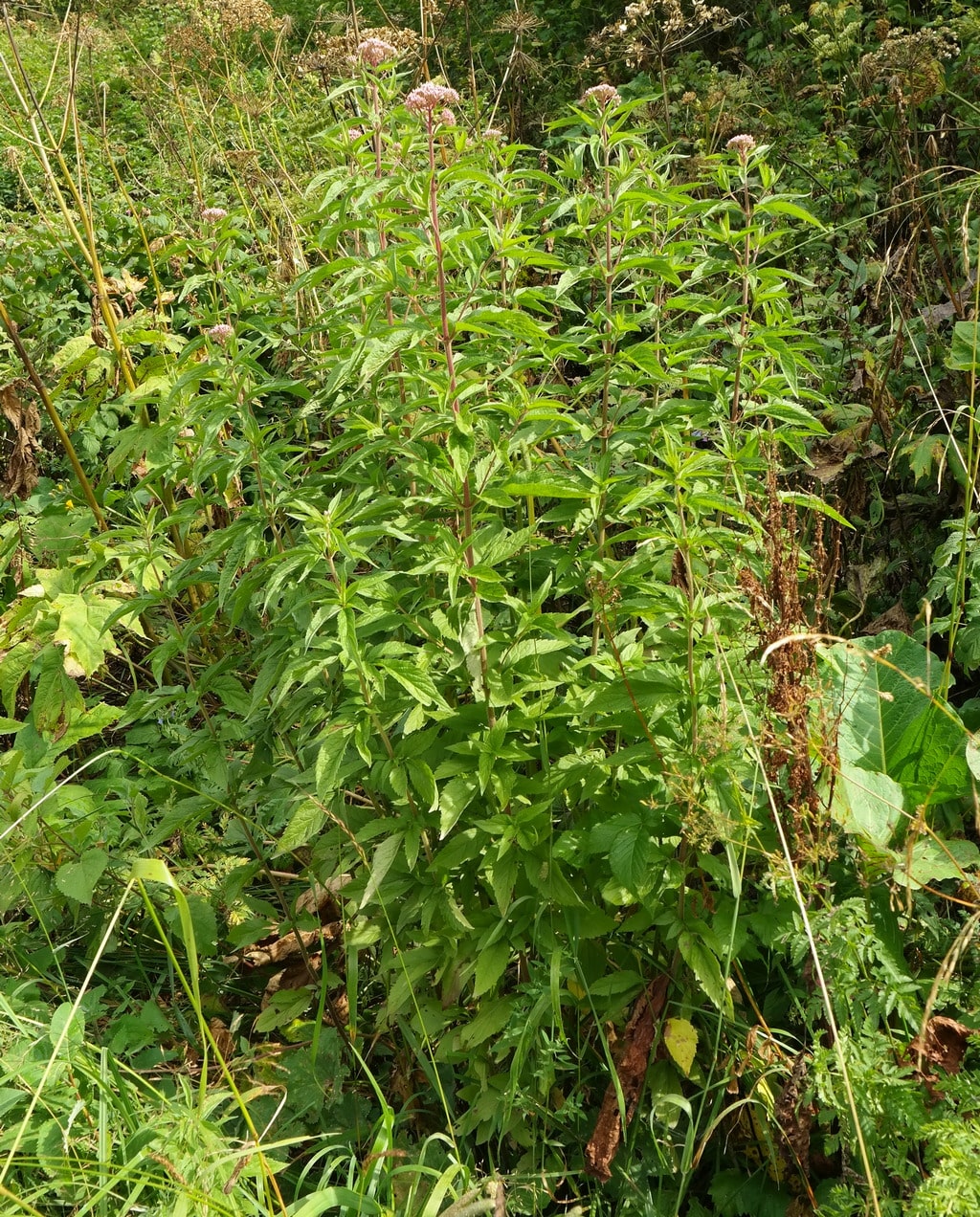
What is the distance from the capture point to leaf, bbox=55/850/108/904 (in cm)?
267

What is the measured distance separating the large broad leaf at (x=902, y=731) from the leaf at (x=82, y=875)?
1720mm

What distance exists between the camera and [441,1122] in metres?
2.53

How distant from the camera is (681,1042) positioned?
214cm

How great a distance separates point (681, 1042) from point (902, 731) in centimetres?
86

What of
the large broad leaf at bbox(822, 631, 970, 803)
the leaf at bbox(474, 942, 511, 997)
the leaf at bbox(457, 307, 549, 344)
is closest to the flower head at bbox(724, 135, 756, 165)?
the leaf at bbox(457, 307, 549, 344)

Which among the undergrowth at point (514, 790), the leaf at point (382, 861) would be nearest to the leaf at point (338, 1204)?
the undergrowth at point (514, 790)

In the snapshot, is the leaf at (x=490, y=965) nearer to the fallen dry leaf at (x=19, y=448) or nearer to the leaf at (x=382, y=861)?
the leaf at (x=382, y=861)

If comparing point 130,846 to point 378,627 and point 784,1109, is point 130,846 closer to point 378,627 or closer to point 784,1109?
point 378,627

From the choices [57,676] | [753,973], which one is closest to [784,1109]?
[753,973]

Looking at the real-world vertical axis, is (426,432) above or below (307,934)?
above

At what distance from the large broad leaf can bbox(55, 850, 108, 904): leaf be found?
1720mm

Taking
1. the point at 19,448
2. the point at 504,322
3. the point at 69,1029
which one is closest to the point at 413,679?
the point at 504,322

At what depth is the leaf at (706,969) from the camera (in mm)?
2010

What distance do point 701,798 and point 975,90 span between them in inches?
153
